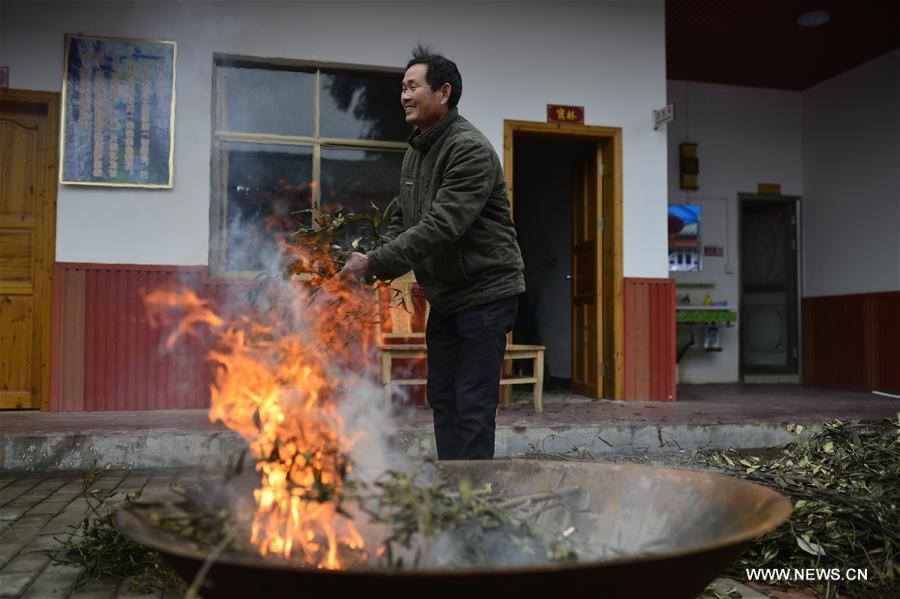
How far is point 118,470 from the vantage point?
5094 mm

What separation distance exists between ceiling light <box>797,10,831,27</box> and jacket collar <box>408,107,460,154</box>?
7039mm

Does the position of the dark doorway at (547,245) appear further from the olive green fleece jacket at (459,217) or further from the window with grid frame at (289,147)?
the olive green fleece jacket at (459,217)

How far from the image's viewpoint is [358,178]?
7.20m

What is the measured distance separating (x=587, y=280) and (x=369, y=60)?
11.4 feet

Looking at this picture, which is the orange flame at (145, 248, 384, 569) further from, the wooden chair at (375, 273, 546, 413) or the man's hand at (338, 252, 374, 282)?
the wooden chair at (375, 273, 546, 413)

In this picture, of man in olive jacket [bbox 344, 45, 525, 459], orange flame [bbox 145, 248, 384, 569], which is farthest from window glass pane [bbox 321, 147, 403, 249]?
man in olive jacket [bbox 344, 45, 525, 459]

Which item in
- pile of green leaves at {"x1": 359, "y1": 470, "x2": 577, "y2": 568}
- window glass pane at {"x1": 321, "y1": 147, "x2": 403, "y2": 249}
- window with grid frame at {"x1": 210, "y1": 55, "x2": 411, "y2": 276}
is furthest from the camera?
window glass pane at {"x1": 321, "y1": 147, "x2": 403, "y2": 249}

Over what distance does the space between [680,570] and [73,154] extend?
251 inches

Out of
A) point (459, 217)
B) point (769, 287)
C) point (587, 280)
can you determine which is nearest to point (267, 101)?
point (587, 280)

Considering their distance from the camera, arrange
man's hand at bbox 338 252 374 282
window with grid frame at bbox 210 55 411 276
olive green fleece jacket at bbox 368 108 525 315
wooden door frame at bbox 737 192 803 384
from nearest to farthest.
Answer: man's hand at bbox 338 252 374 282, olive green fleece jacket at bbox 368 108 525 315, window with grid frame at bbox 210 55 411 276, wooden door frame at bbox 737 192 803 384

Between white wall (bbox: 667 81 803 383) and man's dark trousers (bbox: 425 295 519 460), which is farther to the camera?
white wall (bbox: 667 81 803 383)

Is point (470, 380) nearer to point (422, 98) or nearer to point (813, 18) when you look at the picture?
point (422, 98)

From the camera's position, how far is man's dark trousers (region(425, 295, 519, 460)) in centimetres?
310

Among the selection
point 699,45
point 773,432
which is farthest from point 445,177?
point 699,45
